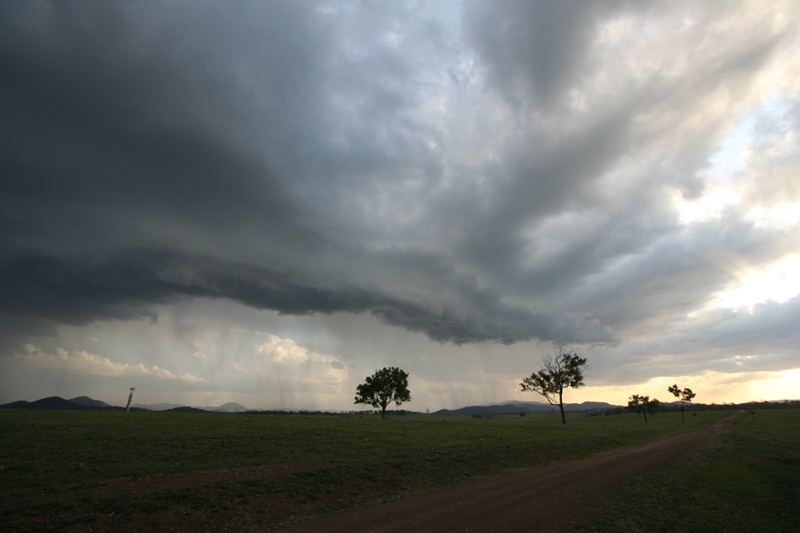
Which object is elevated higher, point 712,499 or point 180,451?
point 180,451

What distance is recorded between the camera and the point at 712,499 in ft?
62.1

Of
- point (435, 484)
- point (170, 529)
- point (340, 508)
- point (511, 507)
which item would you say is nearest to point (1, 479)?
point (170, 529)

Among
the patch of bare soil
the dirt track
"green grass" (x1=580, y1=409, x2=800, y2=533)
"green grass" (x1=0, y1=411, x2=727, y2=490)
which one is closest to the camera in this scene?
the patch of bare soil

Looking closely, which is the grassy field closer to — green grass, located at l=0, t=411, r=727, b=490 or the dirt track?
green grass, located at l=0, t=411, r=727, b=490

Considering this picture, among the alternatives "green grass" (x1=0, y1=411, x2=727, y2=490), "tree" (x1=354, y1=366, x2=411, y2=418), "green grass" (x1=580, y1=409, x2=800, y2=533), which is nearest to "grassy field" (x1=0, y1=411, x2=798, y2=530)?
"green grass" (x1=0, y1=411, x2=727, y2=490)

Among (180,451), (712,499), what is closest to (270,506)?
(180,451)

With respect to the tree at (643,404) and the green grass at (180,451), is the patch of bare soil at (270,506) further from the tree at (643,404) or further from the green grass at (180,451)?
the tree at (643,404)

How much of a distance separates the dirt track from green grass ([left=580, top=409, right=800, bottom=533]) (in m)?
1.18

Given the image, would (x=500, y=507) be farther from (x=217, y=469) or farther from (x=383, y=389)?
(x=383, y=389)

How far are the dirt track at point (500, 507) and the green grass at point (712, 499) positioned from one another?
1.18 m

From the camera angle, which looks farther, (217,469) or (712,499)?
(217,469)

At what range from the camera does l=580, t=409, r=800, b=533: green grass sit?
49.6 feet

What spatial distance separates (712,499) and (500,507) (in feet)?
36.0

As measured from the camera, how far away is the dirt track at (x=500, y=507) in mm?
14266
